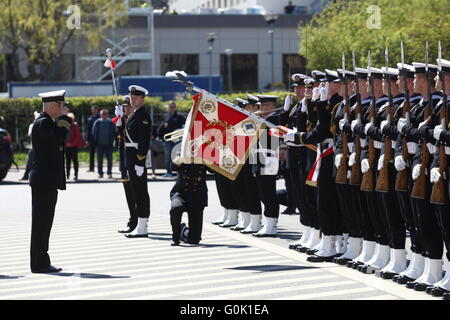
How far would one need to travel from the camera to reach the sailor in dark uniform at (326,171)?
12.7 meters

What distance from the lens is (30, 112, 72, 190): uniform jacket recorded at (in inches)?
484

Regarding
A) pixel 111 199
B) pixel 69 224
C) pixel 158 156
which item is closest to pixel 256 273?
pixel 69 224

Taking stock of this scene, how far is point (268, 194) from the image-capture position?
16312 millimetres

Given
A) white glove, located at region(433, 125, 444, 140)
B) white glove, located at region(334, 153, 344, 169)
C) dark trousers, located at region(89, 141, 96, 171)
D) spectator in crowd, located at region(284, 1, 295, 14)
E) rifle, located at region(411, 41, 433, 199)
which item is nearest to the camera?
white glove, located at region(433, 125, 444, 140)

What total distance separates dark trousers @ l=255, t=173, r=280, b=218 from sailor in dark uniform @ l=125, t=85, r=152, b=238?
1.63 meters

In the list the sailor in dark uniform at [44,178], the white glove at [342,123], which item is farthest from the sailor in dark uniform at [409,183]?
the sailor in dark uniform at [44,178]

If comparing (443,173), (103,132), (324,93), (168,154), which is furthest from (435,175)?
(168,154)

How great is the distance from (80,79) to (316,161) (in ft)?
168

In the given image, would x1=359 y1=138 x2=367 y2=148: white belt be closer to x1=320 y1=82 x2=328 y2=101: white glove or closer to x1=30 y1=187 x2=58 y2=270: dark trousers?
x1=320 y1=82 x2=328 y2=101: white glove

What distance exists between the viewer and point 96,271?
12.3m

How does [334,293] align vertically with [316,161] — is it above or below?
below

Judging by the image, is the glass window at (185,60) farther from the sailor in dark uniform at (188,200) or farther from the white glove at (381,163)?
the white glove at (381,163)

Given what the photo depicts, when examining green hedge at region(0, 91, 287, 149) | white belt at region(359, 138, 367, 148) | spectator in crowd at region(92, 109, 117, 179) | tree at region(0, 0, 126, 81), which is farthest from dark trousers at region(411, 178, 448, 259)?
tree at region(0, 0, 126, 81)
